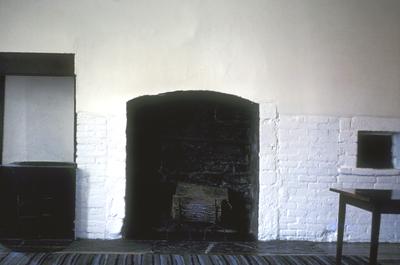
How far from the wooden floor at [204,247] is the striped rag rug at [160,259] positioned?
0.44 feet

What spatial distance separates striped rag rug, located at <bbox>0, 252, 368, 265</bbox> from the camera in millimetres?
3723

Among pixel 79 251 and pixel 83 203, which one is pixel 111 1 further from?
pixel 79 251

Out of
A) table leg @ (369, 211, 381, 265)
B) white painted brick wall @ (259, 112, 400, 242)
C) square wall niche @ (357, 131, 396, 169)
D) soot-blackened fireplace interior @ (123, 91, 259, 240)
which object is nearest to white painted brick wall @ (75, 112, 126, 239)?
soot-blackened fireplace interior @ (123, 91, 259, 240)

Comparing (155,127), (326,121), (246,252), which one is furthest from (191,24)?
(246,252)

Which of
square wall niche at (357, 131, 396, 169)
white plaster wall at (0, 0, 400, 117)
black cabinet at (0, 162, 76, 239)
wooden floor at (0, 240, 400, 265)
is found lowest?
wooden floor at (0, 240, 400, 265)

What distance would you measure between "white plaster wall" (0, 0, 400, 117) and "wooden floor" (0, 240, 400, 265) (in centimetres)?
147

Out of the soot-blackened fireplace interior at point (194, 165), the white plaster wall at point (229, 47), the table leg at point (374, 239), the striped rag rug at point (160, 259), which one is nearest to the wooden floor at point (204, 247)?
the striped rag rug at point (160, 259)

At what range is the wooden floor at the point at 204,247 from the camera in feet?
13.5

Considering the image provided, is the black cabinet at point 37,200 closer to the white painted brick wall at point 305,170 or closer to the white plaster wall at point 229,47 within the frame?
the white painted brick wall at point 305,170

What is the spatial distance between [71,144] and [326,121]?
11.2ft

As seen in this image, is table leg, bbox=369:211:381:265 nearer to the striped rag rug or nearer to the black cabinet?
the striped rag rug

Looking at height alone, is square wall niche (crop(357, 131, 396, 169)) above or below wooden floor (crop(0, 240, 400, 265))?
above

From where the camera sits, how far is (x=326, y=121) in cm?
458

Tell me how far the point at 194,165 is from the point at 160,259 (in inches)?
58.3
